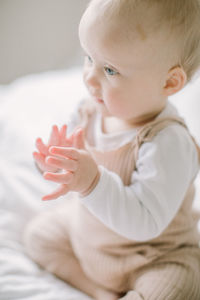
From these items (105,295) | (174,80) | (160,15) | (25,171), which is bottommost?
(105,295)

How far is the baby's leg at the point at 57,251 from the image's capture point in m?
0.73

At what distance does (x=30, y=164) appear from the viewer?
0.98 m

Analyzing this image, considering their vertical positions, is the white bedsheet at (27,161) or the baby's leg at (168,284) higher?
the white bedsheet at (27,161)

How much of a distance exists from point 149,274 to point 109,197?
0.20 meters

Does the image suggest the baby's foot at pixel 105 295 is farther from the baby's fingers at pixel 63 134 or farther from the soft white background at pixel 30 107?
the baby's fingers at pixel 63 134

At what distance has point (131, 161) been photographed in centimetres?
65

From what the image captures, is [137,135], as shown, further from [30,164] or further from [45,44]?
[45,44]

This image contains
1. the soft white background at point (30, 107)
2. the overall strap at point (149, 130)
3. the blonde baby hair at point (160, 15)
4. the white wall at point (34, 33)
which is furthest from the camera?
the white wall at point (34, 33)

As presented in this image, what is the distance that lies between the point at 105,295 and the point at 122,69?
0.46 meters

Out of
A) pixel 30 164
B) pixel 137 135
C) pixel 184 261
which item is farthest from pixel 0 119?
pixel 184 261

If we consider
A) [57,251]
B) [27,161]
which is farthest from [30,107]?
[57,251]

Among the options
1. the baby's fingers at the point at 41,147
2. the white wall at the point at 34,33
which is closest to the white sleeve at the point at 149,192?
the baby's fingers at the point at 41,147

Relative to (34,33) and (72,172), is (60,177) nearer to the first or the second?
(72,172)

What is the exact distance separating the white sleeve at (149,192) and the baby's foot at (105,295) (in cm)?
18
